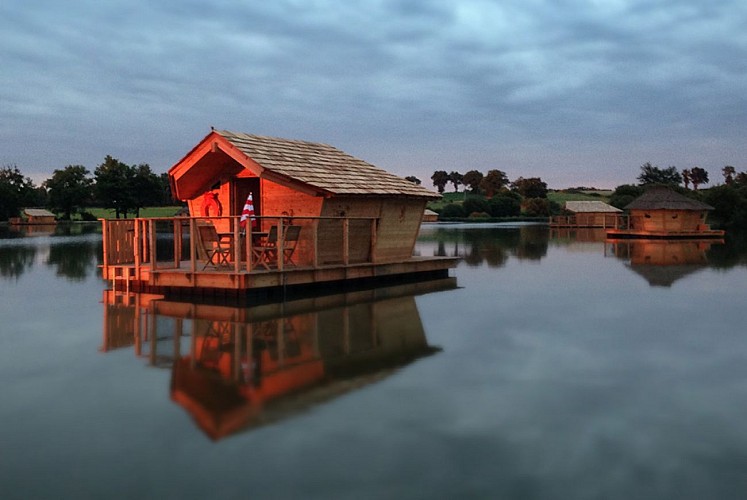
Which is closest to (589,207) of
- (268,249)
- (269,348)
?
(268,249)

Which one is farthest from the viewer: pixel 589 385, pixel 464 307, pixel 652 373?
pixel 464 307

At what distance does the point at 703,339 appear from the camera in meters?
9.80

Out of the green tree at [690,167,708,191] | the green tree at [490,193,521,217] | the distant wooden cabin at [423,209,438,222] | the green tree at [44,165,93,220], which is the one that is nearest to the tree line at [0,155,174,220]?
the green tree at [44,165,93,220]

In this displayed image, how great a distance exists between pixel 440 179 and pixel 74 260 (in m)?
157

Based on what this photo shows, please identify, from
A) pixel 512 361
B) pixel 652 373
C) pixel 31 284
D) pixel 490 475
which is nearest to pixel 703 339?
pixel 652 373

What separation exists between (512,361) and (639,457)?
3.24m

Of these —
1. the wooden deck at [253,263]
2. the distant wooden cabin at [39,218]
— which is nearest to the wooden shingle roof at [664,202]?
the wooden deck at [253,263]

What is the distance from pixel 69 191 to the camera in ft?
307

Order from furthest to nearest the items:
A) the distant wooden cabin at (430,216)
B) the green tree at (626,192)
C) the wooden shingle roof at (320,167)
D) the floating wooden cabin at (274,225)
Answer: the green tree at (626,192) → the distant wooden cabin at (430,216) → the wooden shingle roof at (320,167) → the floating wooden cabin at (274,225)

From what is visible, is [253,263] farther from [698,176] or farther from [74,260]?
[698,176]

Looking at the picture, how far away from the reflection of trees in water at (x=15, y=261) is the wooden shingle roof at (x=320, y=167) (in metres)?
8.05

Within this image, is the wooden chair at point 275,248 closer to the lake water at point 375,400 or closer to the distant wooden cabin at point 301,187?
the distant wooden cabin at point 301,187

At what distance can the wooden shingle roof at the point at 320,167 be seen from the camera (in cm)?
1577

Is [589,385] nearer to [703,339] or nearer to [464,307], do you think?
[703,339]
